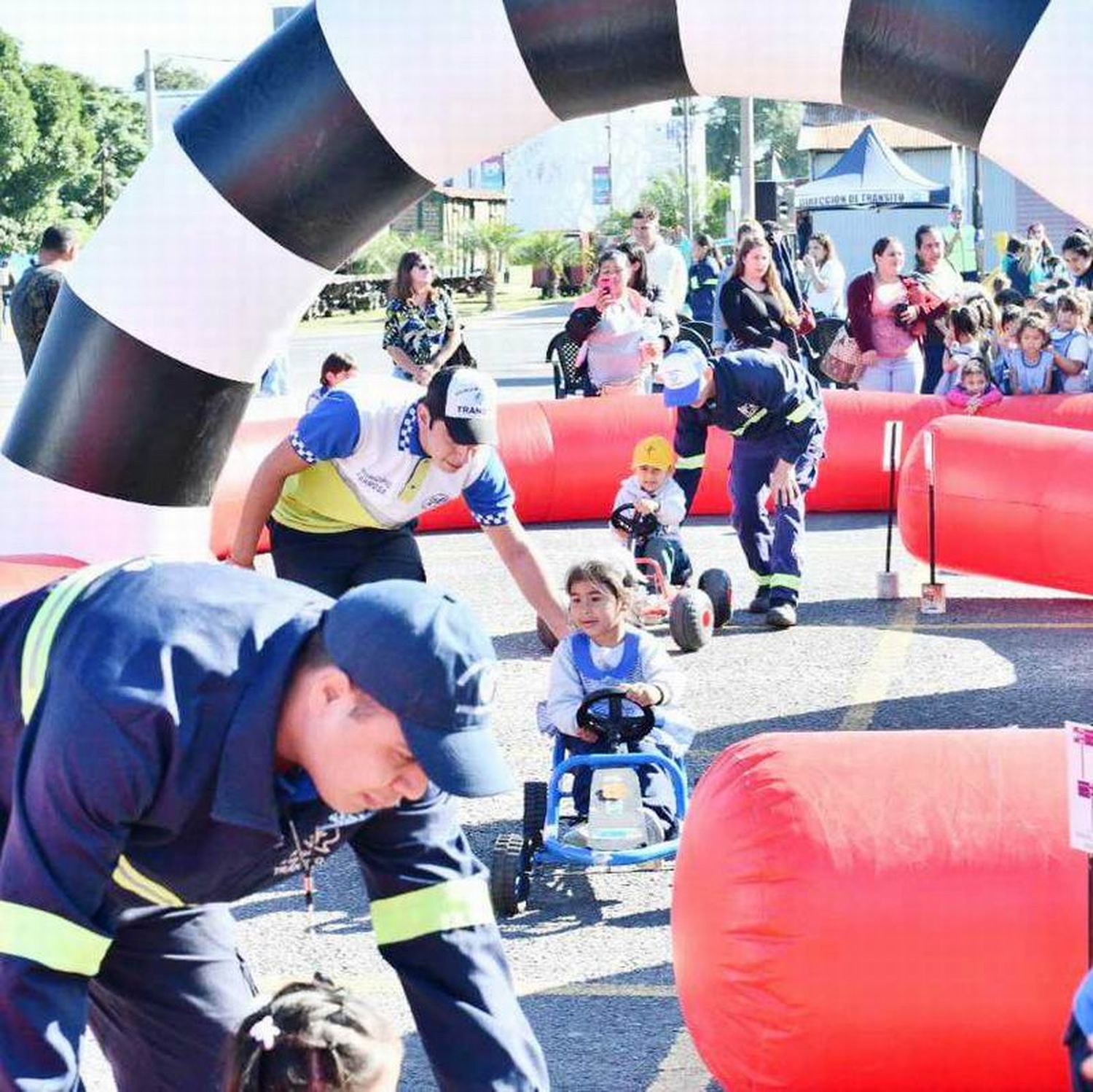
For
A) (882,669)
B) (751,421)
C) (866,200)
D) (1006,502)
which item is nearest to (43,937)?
A: (882,669)

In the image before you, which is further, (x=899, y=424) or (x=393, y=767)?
(x=899, y=424)

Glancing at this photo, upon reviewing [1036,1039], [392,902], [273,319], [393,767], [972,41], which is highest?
[972,41]

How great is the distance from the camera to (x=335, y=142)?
21.2ft

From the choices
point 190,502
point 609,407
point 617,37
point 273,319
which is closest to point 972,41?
point 617,37

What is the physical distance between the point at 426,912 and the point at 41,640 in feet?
2.54

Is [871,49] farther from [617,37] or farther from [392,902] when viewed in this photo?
[392,902]

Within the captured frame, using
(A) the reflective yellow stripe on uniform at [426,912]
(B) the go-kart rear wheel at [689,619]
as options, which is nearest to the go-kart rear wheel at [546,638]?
(B) the go-kart rear wheel at [689,619]

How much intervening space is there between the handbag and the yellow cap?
4848mm

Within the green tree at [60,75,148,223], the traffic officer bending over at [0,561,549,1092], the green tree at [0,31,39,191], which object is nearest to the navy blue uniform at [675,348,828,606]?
the traffic officer bending over at [0,561,549,1092]

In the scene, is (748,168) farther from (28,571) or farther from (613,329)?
(28,571)

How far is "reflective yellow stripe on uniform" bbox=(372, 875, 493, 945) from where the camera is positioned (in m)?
3.28

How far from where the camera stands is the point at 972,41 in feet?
18.6

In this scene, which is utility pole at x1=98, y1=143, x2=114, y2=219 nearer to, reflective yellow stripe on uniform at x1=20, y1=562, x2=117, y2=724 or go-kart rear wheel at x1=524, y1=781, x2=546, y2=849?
go-kart rear wheel at x1=524, y1=781, x2=546, y2=849

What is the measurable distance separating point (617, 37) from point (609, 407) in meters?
7.51
